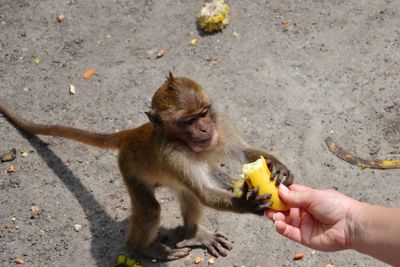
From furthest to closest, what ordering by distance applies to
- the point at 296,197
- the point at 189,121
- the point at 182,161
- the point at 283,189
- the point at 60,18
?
the point at 60,18
the point at 182,161
the point at 189,121
the point at 283,189
the point at 296,197

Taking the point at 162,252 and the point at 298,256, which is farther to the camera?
the point at 162,252

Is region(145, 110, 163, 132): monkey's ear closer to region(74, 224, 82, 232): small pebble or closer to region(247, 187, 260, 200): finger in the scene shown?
region(247, 187, 260, 200): finger

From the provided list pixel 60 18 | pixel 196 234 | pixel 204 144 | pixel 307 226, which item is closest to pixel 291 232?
pixel 307 226

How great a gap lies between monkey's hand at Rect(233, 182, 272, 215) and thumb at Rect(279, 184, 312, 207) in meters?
0.10

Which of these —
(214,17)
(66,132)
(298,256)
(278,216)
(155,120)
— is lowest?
(298,256)

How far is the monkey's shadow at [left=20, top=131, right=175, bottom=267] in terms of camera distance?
17.1 feet

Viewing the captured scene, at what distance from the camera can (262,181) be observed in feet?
12.1

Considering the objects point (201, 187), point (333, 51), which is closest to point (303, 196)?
point (201, 187)

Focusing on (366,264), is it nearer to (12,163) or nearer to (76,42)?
(12,163)

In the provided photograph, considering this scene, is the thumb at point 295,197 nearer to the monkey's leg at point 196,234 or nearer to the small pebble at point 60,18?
the monkey's leg at point 196,234

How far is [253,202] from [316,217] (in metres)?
0.39

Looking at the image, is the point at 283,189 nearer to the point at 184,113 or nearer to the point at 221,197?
the point at 221,197

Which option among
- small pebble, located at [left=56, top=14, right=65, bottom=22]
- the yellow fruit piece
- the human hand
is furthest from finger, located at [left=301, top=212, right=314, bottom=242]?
small pebble, located at [left=56, top=14, right=65, bottom=22]

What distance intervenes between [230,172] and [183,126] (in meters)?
1.62
